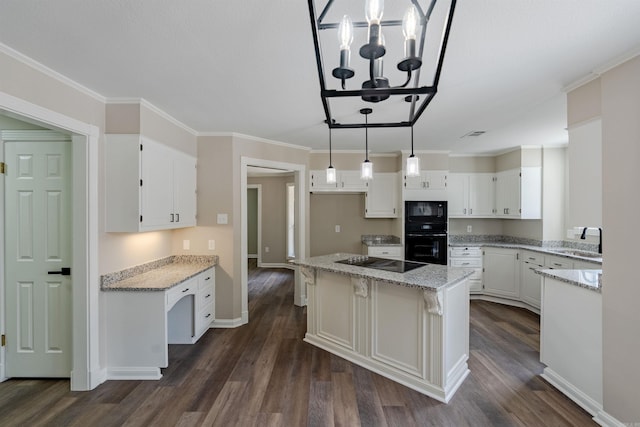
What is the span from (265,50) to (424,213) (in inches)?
145

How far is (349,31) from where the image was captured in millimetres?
1158

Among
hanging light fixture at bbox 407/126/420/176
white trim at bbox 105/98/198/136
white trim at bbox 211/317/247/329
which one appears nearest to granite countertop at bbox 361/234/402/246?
white trim at bbox 211/317/247/329

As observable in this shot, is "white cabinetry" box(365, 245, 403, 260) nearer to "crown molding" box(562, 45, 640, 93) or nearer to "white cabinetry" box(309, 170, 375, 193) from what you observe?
"white cabinetry" box(309, 170, 375, 193)

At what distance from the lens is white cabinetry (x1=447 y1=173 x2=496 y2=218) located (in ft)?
17.1

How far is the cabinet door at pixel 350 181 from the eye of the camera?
16.4 feet

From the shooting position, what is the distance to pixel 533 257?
170 inches

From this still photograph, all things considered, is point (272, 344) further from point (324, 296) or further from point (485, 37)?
point (485, 37)

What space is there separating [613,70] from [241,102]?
9.65 feet

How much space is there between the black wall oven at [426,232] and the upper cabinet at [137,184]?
11.5ft

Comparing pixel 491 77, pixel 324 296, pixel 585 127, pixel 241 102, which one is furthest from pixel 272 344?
pixel 585 127

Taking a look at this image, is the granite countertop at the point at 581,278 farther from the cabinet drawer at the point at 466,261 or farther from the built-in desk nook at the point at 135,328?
the built-in desk nook at the point at 135,328

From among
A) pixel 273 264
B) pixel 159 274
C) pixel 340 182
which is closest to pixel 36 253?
pixel 159 274

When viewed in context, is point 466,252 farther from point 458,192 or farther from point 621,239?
point 621,239

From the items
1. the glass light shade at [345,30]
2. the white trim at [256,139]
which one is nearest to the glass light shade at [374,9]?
the glass light shade at [345,30]
